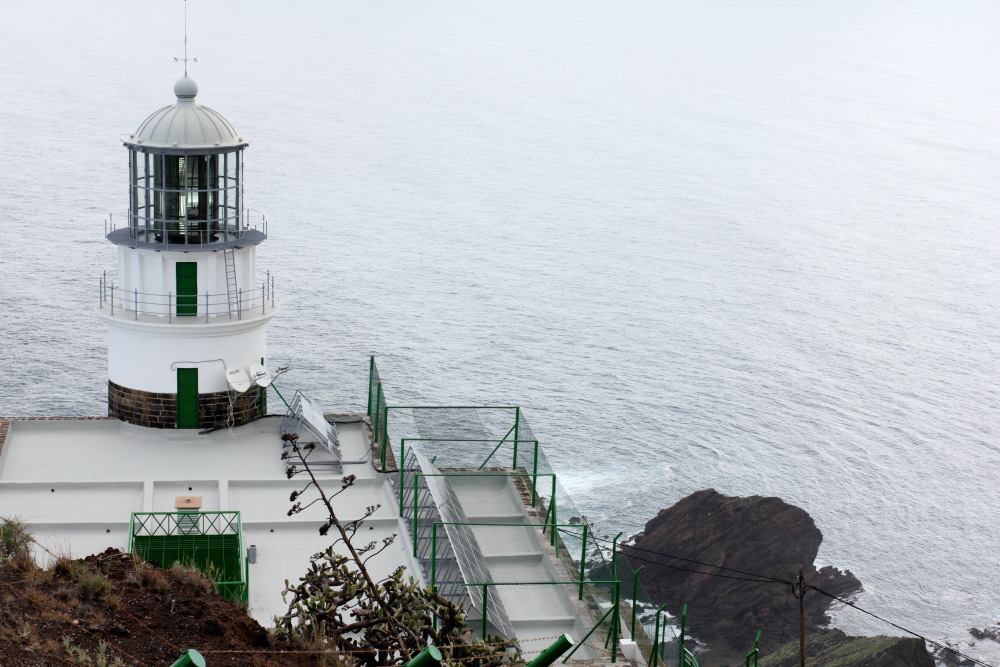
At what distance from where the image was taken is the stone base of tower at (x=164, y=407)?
31.6m

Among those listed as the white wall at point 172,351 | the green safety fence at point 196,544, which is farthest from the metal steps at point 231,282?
the green safety fence at point 196,544

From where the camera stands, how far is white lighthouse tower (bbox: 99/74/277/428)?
→ 101ft

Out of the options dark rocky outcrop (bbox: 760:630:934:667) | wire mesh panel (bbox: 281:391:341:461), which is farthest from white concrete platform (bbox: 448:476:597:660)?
dark rocky outcrop (bbox: 760:630:934:667)

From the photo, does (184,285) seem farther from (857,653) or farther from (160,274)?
(857,653)

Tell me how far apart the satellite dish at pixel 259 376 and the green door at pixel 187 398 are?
1.40m

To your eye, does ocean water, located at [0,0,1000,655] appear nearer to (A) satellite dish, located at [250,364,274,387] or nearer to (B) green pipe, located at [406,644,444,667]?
(A) satellite dish, located at [250,364,274,387]

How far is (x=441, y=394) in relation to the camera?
70.5 m

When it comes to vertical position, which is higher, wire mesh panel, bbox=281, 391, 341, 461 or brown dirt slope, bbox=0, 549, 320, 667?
brown dirt slope, bbox=0, 549, 320, 667

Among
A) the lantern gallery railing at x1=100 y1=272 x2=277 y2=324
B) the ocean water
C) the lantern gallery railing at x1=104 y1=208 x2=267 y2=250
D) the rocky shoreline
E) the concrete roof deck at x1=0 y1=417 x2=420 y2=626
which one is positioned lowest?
the rocky shoreline

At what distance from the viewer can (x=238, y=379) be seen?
31.5m

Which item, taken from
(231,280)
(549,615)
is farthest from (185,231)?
(549,615)

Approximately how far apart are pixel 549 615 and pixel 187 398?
13065 millimetres

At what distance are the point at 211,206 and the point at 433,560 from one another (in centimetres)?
1283

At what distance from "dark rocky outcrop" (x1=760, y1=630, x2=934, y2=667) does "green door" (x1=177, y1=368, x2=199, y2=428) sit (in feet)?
95.3
